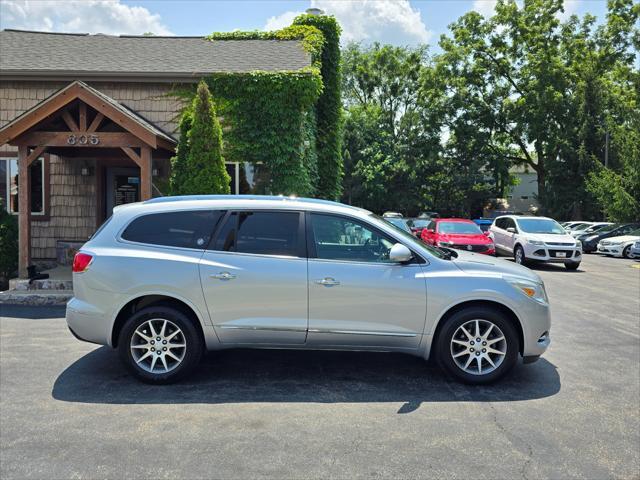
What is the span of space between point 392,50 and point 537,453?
52.8 metres

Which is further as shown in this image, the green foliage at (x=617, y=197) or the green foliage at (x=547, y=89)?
the green foliage at (x=547, y=89)

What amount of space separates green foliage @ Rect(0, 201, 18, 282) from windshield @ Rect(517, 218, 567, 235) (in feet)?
46.8

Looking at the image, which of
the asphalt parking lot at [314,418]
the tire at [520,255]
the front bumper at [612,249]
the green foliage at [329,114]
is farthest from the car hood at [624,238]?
the asphalt parking lot at [314,418]

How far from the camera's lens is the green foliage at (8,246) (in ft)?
36.9

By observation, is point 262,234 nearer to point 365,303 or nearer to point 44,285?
point 365,303

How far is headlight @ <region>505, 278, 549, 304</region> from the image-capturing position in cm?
509

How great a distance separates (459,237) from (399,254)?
11914 millimetres

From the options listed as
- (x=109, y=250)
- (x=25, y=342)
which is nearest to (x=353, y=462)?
(x=109, y=250)

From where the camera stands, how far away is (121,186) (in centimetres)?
1379

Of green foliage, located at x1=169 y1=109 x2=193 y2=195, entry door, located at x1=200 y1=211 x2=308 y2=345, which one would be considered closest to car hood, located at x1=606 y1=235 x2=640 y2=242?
green foliage, located at x1=169 y1=109 x2=193 y2=195

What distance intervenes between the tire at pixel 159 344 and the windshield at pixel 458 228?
42.9ft

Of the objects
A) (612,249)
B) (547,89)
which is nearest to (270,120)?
(612,249)

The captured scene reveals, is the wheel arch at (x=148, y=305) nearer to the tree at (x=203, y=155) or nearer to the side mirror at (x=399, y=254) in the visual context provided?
the side mirror at (x=399, y=254)

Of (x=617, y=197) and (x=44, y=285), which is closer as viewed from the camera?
(x=44, y=285)
